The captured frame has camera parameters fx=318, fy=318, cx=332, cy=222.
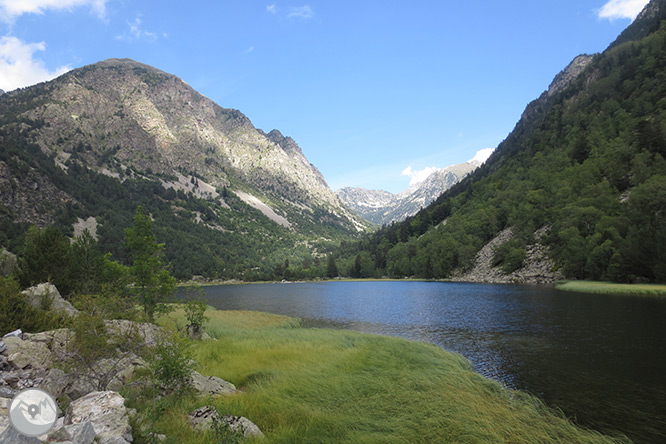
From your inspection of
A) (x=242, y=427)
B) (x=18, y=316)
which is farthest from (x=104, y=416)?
(x=18, y=316)

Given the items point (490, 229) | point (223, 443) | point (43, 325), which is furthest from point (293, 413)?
point (490, 229)

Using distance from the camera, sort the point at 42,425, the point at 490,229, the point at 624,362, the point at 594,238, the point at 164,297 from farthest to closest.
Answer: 1. the point at 490,229
2. the point at 594,238
3. the point at 164,297
4. the point at 624,362
5. the point at 42,425

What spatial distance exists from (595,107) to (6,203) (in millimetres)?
297506

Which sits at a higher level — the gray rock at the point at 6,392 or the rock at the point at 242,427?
the gray rock at the point at 6,392

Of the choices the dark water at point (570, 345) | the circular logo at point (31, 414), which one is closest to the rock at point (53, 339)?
the circular logo at point (31, 414)

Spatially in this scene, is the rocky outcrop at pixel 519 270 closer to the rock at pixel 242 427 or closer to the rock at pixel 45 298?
the rock at pixel 242 427

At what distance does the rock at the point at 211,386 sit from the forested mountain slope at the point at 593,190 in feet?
257

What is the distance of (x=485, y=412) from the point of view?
42.5 feet

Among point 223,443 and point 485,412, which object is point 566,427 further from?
point 223,443

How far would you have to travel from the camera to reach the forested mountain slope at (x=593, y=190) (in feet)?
231

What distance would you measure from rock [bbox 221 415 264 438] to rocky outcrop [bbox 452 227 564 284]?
10503 cm

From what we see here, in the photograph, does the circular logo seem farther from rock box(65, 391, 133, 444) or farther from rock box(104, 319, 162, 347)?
rock box(104, 319, 162, 347)

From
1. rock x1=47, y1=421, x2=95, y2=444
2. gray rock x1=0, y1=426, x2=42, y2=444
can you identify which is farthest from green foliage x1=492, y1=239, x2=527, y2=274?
gray rock x1=0, y1=426, x2=42, y2=444

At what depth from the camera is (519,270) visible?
10881 cm
